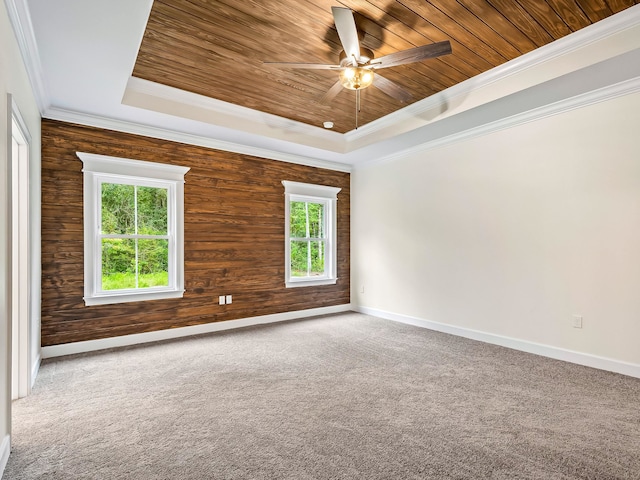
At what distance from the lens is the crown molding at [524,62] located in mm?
2562

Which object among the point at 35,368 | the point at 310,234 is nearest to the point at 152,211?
the point at 35,368

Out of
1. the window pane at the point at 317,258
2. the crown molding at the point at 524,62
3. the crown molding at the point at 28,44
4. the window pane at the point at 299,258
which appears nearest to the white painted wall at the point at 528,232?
the crown molding at the point at 524,62

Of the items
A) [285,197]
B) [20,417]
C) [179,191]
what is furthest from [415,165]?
[20,417]

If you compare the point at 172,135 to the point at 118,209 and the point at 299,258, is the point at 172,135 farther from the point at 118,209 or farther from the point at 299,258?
the point at 299,258

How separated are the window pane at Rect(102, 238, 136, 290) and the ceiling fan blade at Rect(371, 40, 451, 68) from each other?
11.3ft

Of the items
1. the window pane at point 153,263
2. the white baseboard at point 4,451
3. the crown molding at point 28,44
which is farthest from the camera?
the window pane at point 153,263

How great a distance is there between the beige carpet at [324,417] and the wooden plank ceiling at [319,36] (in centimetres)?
284

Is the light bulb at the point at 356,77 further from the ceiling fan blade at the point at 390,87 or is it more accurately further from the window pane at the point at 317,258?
the window pane at the point at 317,258

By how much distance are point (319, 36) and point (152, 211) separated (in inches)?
115

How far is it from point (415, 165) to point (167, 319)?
13.1 ft

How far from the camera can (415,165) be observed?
5102 mm

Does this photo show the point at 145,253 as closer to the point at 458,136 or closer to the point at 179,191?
the point at 179,191

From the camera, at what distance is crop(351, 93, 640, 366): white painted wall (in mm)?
3213

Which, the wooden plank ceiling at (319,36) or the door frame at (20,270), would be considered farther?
the door frame at (20,270)
